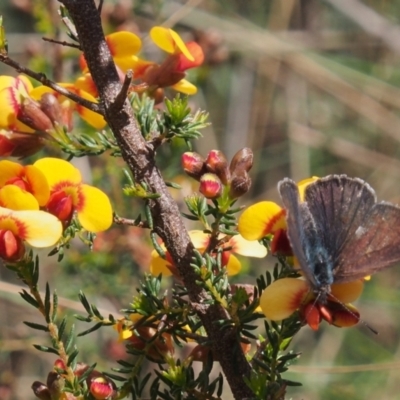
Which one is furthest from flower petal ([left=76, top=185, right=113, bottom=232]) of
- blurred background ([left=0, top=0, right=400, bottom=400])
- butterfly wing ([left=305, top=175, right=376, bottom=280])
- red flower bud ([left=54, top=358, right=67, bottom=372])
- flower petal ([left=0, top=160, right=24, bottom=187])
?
blurred background ([left=0, top=0, right=400, bottom=400])

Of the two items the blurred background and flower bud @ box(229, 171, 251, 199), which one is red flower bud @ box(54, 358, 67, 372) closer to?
flower bud @ box(229, 171, 251, 199)

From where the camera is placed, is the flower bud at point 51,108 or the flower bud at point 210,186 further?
the flower bud at point 51,108

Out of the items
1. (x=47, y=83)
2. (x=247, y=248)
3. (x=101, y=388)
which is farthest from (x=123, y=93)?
(x=101, y=388)

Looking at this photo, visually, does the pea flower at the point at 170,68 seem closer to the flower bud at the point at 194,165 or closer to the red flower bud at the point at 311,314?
the flower bud at the point at 194,165

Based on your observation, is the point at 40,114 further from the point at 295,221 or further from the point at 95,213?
the point at 295,221

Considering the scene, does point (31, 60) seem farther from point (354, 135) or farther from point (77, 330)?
point (354, 135)

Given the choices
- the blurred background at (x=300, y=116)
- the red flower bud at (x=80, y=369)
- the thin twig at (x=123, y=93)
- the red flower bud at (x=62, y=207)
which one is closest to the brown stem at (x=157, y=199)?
the thin twig at (x=123, y=93)
